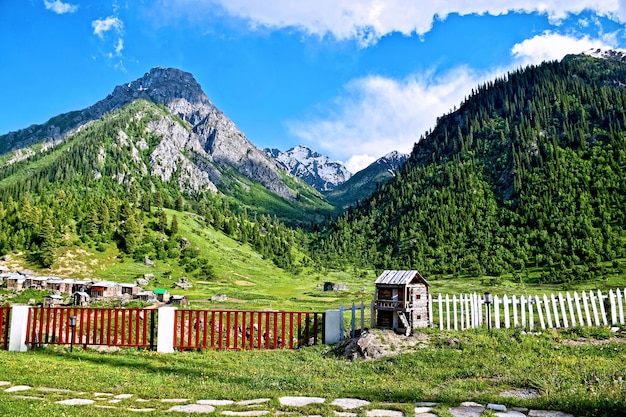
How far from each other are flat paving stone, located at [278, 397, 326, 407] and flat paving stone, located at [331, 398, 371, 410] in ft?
1.55

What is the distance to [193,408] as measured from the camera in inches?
439

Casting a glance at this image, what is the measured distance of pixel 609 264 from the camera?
93.8m

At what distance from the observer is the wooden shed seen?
77.5ft

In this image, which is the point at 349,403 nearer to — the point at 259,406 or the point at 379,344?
the point at 259,406

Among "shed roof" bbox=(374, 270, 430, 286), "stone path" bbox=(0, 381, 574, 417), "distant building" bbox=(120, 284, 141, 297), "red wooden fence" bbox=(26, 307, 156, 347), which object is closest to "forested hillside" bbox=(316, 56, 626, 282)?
"shed roof" bbox=(374, 270, 430, 286)

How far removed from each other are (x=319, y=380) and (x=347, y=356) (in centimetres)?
579

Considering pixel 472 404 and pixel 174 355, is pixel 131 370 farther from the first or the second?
pixel 472 404

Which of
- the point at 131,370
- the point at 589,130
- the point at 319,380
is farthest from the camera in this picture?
the point at 589,130

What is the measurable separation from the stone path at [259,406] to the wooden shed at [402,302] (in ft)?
39.0

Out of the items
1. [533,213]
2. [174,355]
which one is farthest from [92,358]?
[533,213]

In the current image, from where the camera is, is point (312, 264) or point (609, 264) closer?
point (609, 264)

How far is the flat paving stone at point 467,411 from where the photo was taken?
1047 cm

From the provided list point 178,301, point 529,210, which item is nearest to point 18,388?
point 178,301

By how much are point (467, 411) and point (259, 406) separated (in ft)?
17.8
